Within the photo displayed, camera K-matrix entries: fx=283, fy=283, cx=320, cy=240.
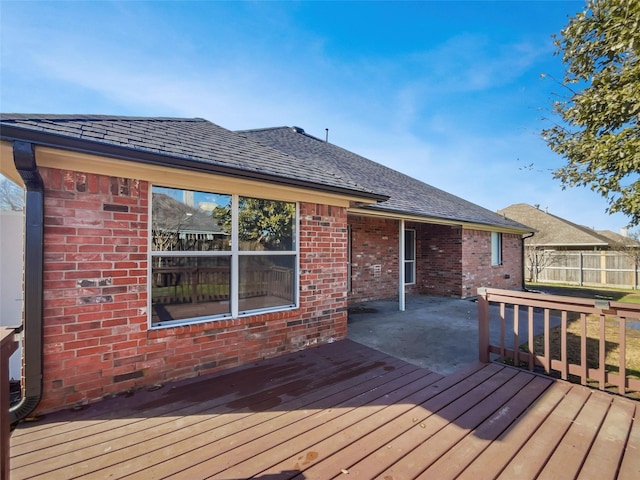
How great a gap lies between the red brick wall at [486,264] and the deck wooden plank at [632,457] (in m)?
7.74

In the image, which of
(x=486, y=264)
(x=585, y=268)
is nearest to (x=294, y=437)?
(x=486, y=264)

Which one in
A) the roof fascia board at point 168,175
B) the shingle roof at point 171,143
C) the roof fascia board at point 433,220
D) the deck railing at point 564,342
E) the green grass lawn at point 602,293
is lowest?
the green grass lawn at point 602,293

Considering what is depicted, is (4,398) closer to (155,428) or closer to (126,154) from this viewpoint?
(155,428)

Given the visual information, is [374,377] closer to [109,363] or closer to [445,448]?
[445,448]

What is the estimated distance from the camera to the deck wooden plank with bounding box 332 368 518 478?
2.12 meters

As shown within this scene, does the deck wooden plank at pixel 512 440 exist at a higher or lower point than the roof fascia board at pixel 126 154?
lower

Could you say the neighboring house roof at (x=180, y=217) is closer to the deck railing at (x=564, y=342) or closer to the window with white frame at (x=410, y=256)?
the deck railing at (x=564, y=342)

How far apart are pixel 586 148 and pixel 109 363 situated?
27.4 ft

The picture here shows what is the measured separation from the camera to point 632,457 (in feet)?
7.34

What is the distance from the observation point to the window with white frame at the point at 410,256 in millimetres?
10578

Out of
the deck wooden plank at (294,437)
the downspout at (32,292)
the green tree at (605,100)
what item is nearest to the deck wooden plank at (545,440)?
the deck wooden plank at (294,437)

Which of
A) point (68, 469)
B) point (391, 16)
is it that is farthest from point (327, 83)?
point (68, 469)

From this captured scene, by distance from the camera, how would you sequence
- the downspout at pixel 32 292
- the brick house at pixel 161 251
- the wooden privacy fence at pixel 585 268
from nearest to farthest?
the downspout at pixel 32 292 → the brick house at pixel 161 251 → the wooden privacy fence at pixel 585 268

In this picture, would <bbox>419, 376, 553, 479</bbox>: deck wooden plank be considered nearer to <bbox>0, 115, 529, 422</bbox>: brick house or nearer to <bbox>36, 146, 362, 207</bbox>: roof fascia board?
<bbox>0, 115, 529, 422</bbox>: brick house
